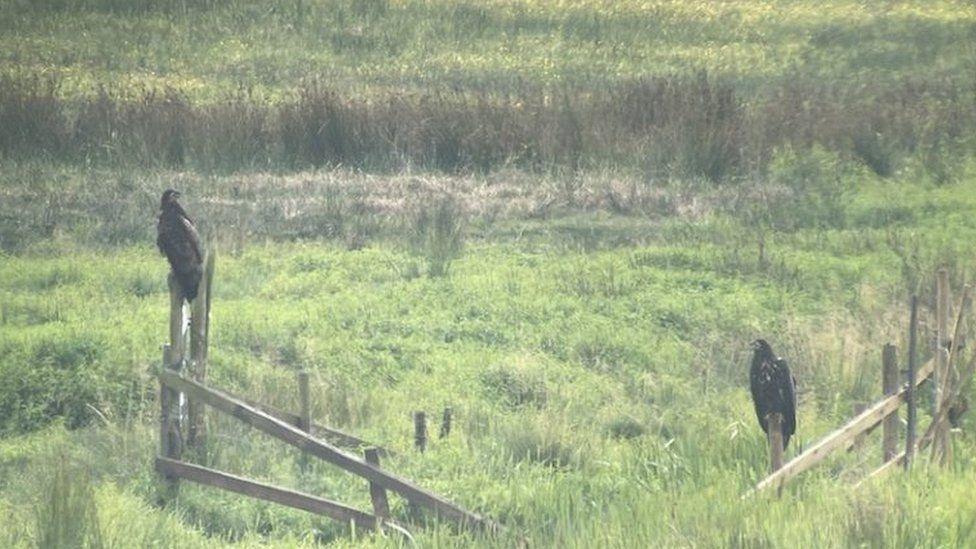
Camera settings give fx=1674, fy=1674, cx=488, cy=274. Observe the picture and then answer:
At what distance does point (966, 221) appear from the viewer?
1609 centimetres

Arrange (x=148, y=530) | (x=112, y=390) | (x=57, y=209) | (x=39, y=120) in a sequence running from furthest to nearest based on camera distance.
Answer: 1. (x=39, y=120)
2. (x=57, y=209)
3. (x=112, y=390)
4. (x=148, y=530)

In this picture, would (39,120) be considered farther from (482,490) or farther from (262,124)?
(482,490)

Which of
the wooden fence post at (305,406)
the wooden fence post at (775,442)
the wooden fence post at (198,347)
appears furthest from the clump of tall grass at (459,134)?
the wooden fence post at (775,442)

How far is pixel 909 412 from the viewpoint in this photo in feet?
26.2

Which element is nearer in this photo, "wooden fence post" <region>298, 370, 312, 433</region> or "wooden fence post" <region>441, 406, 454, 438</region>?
"wooden fence post" <region>298, 370, 312, 433</region>

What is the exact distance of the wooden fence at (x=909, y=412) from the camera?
7.68 metres

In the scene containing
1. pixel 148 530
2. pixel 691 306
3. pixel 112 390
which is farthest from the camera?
pixel 691 306

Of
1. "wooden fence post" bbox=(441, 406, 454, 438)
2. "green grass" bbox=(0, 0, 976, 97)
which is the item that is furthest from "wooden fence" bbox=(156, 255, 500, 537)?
"green grass" bbox=(0, 0, 976, 97)

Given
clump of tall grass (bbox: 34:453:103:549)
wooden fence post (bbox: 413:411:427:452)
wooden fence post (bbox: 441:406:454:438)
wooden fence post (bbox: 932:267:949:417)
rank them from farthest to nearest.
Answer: wooden fence post (bbox: 441:406:454:438), wooden fence post (bbox: 413:411:427:452), wooden fence post (bbox: 932:267:949:417), clump of tall grass (bbox: 34:453:103:549)

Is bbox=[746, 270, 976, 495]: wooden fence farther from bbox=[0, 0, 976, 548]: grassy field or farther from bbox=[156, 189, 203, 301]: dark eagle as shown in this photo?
bbox=[156, 189, 203, 301]: dark eagle

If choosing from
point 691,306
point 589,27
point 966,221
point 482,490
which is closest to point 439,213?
point 691,306

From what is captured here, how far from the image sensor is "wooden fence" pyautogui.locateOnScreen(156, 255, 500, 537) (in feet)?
24.9

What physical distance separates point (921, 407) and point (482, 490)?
3.60m

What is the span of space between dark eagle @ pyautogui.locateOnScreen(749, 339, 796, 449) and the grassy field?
1.11 feet
